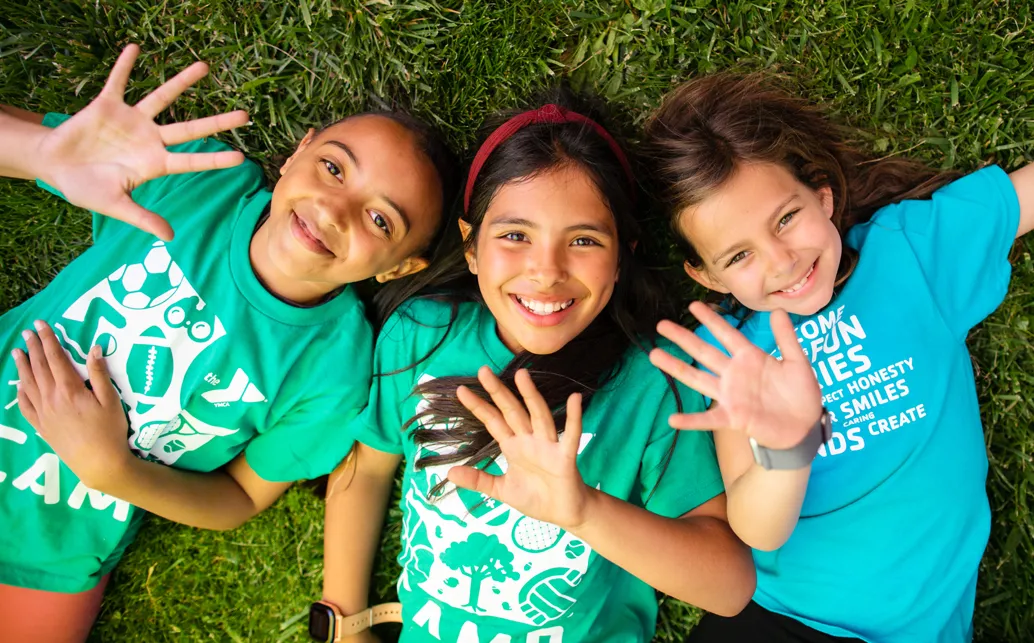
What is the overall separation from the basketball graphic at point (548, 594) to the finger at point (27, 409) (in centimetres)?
173

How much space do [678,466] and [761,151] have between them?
1.05m

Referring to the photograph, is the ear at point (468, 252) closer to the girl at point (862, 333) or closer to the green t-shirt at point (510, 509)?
the green t-shirt at point (510, 509)

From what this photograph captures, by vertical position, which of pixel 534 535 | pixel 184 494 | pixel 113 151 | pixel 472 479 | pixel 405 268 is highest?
pixel 113 151

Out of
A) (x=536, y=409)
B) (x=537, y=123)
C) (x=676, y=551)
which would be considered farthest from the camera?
(x=537, y=123)

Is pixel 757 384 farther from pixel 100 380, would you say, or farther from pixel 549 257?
pixel 100 380

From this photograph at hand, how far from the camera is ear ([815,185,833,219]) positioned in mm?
2285

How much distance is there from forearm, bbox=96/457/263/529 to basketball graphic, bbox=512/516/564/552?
3.82 feet

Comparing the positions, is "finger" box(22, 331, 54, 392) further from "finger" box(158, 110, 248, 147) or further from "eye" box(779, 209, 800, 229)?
"eye" box(779, 209, 800, 229)

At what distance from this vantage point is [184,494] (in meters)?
2.52

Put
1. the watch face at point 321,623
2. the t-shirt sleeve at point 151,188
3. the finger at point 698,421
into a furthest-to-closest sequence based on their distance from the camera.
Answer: the watch face at point 321,623, the t-shirt sleeve at point 151,188, the finger at point 698,421

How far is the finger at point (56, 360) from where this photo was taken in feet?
7.53

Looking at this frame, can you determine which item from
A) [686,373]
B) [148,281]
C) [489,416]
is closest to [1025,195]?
[686,373]

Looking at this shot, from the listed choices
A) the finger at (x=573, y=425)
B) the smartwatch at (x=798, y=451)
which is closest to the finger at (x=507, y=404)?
the finger at (x=573, y=425)

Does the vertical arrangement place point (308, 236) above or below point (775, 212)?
below
